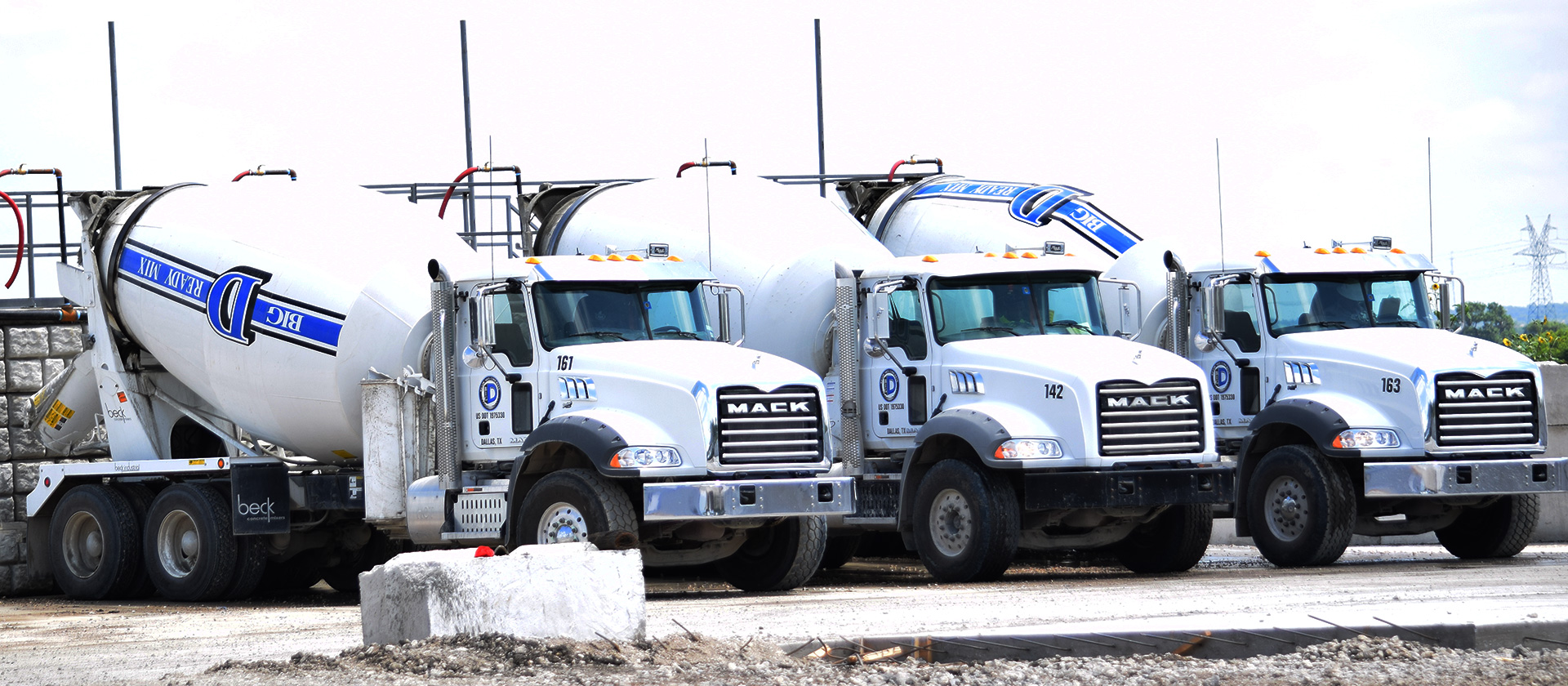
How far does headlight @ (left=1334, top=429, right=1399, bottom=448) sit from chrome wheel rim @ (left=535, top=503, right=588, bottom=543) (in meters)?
6.40

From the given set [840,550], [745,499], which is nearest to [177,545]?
[745,499]

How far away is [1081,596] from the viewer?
1271 cm

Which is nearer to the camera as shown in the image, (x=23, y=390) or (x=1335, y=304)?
(x=1335, y=304)

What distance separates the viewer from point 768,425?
13703mm

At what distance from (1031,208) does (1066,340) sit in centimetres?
342

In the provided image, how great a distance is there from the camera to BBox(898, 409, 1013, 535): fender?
14.7 metres

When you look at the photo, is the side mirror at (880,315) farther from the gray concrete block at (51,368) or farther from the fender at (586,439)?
the gray concrete block at (51,368)

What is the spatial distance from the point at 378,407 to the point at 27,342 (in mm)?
6346

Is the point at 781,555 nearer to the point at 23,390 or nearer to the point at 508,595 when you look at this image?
the point at 508,595

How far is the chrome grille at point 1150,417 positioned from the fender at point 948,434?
804 mm

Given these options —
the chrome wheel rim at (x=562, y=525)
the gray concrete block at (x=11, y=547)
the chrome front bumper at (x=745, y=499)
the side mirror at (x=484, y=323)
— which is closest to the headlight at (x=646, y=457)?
the chrome front bumper at (x=745, y=499)

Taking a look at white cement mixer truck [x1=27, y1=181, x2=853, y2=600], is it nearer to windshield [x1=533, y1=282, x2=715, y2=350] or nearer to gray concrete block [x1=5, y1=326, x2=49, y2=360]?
windshield [x1=533, y1=282, x2=715, y2=350]

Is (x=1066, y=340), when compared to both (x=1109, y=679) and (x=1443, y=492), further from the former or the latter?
(x=1109, y=679)

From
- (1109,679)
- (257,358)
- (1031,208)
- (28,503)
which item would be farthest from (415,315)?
(1109,679)
